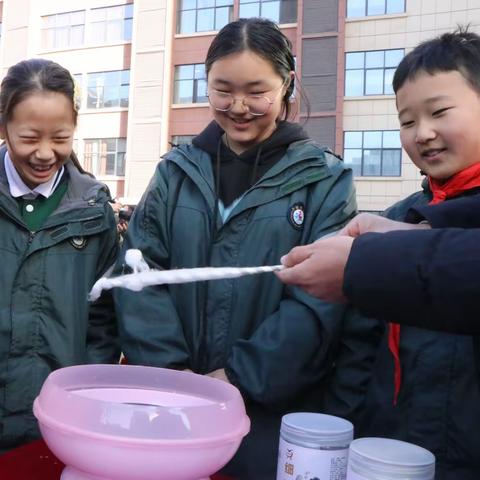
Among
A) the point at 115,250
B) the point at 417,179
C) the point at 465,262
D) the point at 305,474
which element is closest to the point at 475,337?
the point at 465,262

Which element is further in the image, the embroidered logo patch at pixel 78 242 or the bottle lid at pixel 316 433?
the embroidered logo patch at pixel 78 242

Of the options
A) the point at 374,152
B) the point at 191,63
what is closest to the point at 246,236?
the point at 374,152

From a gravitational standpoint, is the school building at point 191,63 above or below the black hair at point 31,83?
above

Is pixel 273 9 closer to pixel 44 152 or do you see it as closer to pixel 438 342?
pixel 44 152

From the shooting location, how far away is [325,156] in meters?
1.20

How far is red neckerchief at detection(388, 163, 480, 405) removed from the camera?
984mm

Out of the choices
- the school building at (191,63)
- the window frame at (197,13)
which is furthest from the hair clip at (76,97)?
the window frame at (197,13)

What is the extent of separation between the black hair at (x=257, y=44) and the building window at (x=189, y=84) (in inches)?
461

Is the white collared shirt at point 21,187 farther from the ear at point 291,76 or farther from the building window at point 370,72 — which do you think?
the building window at point 370,72

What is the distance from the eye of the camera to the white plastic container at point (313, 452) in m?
0.70

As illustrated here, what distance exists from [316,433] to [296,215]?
52 cm

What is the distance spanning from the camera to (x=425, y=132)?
100 cm

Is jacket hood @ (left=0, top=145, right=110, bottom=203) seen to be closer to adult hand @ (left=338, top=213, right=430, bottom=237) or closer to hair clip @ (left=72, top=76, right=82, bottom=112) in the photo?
hair clip @ (left=72, top=76, right=82, bottom=112)

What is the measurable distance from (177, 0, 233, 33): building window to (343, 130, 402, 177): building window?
388 centimetres
